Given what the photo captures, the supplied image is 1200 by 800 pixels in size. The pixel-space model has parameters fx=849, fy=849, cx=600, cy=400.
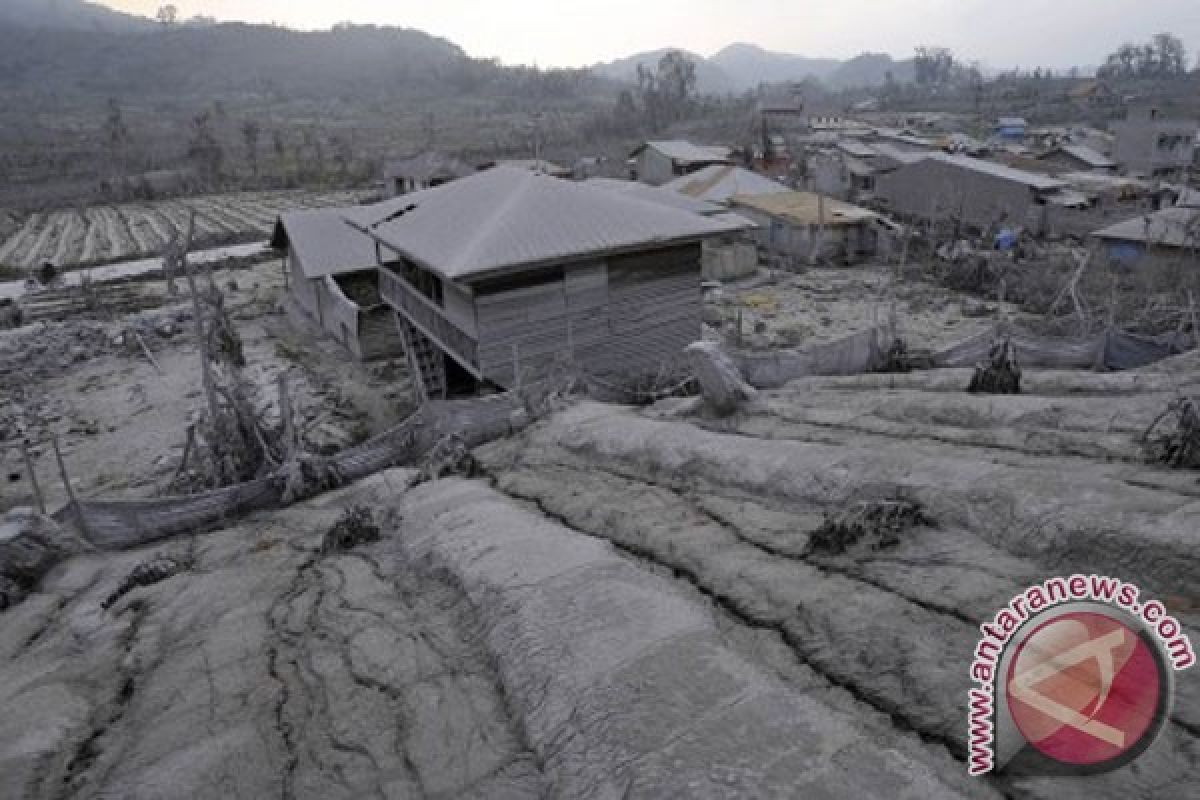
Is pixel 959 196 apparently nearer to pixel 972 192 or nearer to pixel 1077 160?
pixel 972 192

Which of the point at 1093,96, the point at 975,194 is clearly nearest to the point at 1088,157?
the point at 975,194

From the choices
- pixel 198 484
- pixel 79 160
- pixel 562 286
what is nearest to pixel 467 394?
pixel 562 286

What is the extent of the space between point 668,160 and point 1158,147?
29.9 metres

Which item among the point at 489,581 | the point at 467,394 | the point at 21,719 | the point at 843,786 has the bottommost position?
the point at 467,394

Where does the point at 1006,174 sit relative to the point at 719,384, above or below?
above

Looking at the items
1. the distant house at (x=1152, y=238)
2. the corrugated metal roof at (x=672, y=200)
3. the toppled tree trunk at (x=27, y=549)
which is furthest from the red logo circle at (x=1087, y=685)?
the corrugated metal roof at (x=672, y=200)

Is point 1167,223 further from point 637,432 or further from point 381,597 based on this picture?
point 381,597

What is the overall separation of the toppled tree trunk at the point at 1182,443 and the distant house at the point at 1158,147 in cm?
5340

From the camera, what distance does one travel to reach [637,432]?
11875 mm

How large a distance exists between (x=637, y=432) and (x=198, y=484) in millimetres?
7992

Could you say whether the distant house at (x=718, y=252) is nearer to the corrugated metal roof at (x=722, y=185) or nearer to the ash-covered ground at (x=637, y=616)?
the corrugated metal roof at (x=722, y=185)

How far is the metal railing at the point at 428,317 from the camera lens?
1795 cm

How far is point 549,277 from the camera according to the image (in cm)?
1748

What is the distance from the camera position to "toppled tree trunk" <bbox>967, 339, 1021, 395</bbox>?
1188 cm
